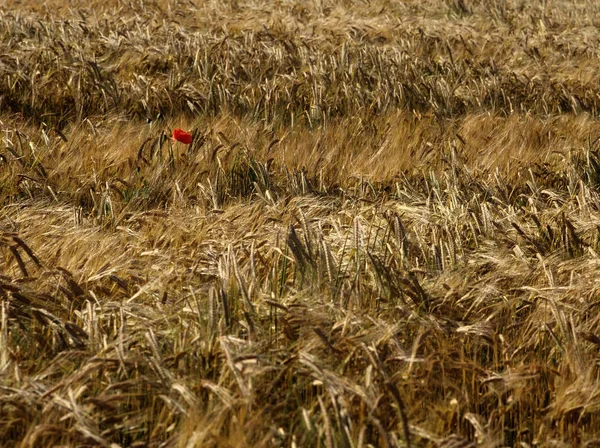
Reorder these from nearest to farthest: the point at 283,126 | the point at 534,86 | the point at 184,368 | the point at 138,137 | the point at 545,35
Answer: the point at 184,368 < the point at 138,137 < the point at 283,126 < the point at 534,86 < the point at 545,35

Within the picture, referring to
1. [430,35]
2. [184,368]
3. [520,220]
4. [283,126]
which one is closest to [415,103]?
[283,126]

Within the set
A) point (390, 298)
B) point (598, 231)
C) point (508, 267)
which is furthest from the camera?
point (598, 231)

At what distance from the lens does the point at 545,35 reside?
9492mm

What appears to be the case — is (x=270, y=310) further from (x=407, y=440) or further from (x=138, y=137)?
(x=138, y=137)

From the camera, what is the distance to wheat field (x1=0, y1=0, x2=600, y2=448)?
83.3 inches

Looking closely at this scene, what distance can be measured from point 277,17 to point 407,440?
7603 mm

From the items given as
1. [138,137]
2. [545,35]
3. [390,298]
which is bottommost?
[545,35]

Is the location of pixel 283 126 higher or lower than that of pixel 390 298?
lower

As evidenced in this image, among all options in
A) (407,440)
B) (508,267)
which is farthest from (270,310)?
(508,267)

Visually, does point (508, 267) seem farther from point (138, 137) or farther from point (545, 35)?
point (545, 35)

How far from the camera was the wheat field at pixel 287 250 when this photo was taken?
212cm

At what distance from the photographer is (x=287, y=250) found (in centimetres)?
296

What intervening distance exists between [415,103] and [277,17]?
308cm

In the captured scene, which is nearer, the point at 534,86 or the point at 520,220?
the point at 520,220
